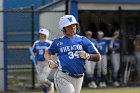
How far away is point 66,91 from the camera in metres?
7.36

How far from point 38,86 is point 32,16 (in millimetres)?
2188

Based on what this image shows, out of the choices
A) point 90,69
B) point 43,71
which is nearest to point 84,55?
point 43,71

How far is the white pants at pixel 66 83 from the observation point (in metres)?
7.41

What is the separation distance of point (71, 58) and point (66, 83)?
39 centimetres

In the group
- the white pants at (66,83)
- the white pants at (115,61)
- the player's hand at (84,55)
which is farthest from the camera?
the white pants at (115,61)

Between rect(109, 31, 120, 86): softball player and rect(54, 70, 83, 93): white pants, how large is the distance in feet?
27.7

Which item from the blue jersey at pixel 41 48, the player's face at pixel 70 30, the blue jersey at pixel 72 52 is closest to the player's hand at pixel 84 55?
the blue jersey at pixel 72 52

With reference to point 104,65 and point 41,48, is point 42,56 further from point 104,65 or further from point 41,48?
point 104,65

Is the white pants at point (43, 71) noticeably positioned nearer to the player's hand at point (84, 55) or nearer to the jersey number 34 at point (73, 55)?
the jersey number 34 at point (73, 55)

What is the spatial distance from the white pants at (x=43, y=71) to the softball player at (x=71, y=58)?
5173 mm

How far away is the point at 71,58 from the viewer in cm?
748

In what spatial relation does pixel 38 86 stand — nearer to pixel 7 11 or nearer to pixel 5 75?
pixel 5 75

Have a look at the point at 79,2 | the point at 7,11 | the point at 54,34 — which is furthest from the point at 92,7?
the point at 7,11

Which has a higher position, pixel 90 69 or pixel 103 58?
pixel 103 58
